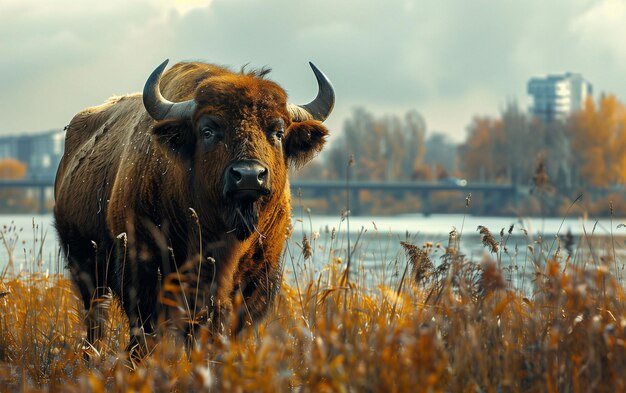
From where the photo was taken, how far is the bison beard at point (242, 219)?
6824 mm

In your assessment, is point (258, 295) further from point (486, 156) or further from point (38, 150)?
point (38, 150)

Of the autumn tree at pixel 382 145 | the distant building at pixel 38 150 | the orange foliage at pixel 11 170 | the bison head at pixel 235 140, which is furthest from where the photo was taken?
the distant building at pixel 38 150

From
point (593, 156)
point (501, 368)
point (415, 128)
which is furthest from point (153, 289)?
point (415, 128)

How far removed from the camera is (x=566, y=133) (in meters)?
95.2

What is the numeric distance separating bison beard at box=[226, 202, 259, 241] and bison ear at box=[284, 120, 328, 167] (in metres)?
0.83

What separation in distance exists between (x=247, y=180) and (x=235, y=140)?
0.46m

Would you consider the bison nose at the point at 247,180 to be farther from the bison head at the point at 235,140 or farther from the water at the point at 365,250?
the water at the point at 365,250

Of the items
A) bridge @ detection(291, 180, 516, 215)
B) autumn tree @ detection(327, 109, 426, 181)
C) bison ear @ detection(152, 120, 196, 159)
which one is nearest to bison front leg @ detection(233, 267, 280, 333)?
bison ear @ detection(152, 120, 196, 159)

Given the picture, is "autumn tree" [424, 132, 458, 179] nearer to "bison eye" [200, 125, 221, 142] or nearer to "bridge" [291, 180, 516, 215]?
"bridge" [291, 180, 516, 215]

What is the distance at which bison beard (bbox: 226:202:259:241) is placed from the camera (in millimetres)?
6824

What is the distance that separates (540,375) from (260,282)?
353 centimetres

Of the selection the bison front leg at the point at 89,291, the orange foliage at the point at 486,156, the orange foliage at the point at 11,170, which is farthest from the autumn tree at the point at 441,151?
the bison front leg at the point at 89,291

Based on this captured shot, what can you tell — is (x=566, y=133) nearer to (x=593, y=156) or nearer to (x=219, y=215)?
(x=593, y=156)

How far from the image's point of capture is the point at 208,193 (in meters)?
7.07
